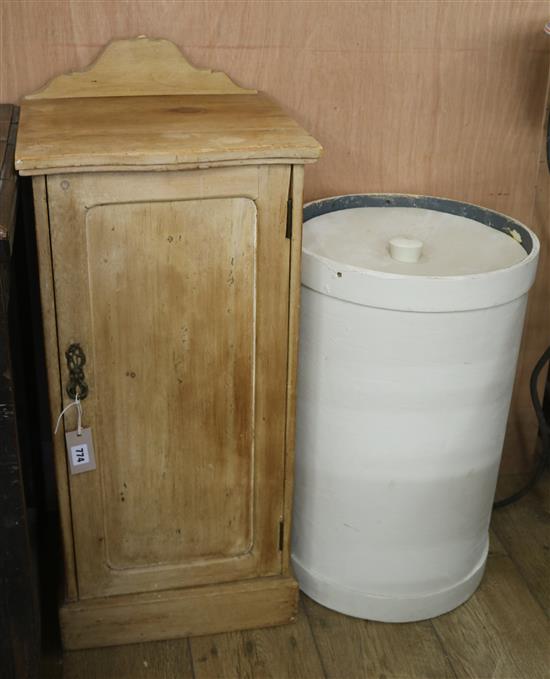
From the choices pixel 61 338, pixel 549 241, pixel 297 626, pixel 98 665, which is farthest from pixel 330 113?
pixel 98 665

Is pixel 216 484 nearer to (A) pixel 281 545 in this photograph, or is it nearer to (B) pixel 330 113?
(A) pixel 281 545

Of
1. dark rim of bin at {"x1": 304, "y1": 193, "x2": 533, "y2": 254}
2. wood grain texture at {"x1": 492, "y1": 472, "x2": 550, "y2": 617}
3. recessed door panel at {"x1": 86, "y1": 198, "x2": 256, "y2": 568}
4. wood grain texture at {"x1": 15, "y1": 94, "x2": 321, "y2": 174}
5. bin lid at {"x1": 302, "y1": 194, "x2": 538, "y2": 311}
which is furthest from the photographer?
wood grain texture at {"x1": 492, "y1": 472, "x2": 550, "y2": 617}

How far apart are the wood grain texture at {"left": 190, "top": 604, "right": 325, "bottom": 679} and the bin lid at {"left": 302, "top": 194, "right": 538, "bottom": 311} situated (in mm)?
774

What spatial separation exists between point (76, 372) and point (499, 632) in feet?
3.60

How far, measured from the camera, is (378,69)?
2.17m

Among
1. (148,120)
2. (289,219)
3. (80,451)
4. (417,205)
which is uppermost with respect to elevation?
(148,120)

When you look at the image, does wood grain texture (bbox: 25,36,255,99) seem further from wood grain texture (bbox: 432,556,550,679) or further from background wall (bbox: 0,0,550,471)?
wood grain texture (bbox: 432,556,550,679)

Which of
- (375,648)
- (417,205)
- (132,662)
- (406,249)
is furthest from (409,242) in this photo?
(132,662)

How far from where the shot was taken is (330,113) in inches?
85.7

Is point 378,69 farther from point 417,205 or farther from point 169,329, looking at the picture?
point 169,329

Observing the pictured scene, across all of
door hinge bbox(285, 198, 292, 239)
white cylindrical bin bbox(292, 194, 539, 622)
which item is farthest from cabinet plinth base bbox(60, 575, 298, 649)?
door hinge bbox(285, 198, 292, 239)

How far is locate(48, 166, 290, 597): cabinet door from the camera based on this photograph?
5.54 ft

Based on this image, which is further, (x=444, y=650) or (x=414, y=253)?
(x=444, y=650)

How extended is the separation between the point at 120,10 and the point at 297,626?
53.9 inches
